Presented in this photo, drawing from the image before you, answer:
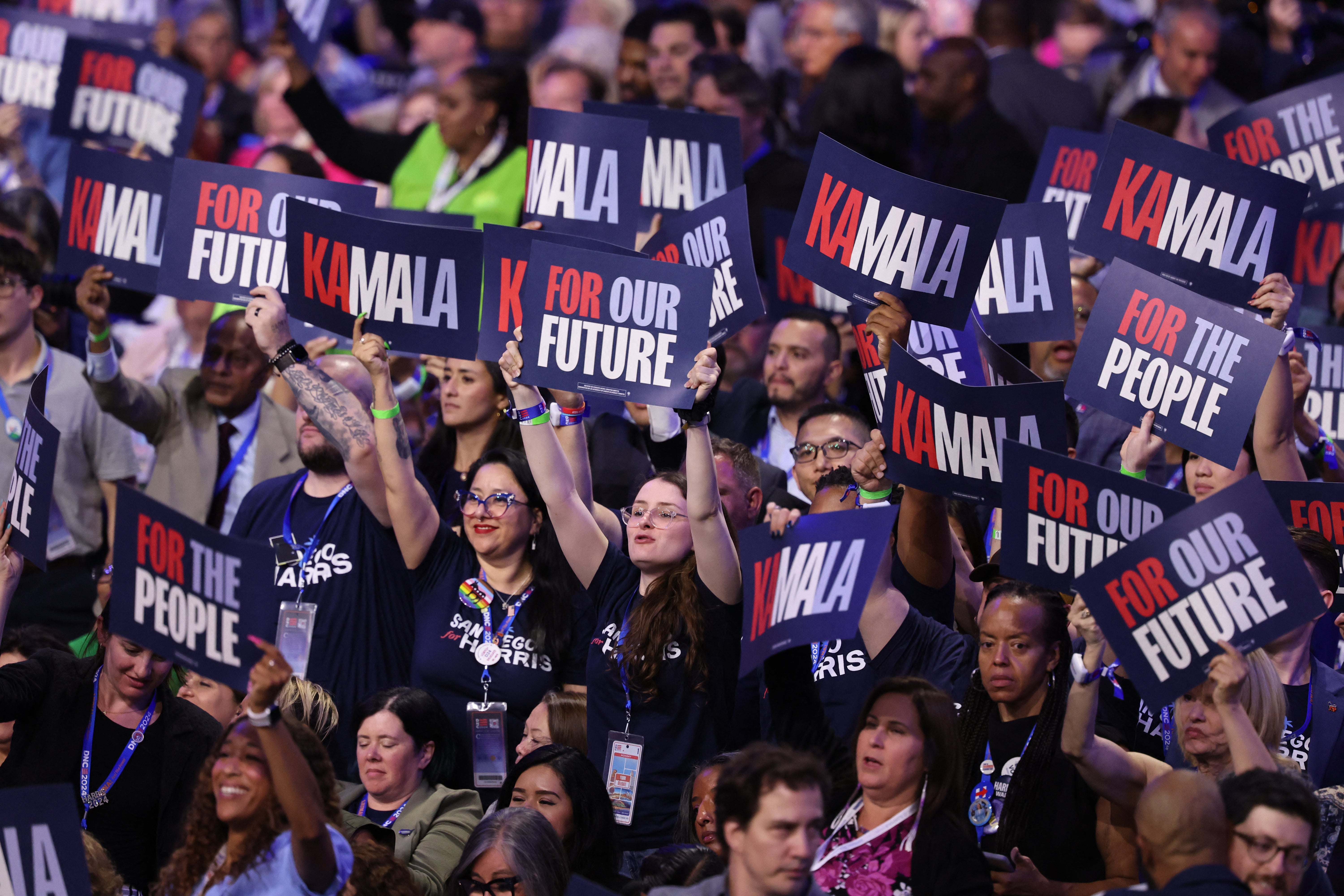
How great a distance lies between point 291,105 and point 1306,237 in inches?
209

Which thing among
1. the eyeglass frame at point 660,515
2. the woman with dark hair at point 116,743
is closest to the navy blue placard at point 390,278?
the eyeglass frame at point 660,515

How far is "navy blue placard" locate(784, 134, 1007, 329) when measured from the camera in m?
5.87

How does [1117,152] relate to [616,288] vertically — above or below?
above

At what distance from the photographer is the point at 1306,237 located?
321 inches

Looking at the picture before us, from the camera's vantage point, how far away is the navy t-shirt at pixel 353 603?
6250mm

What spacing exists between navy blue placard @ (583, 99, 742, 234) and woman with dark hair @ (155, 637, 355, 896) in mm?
3965

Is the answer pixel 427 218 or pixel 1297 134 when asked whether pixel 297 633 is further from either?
pixel 1297 134

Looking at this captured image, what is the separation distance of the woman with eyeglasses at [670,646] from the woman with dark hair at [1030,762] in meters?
0.85

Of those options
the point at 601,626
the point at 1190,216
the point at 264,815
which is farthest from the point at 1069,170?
the point at 264,815

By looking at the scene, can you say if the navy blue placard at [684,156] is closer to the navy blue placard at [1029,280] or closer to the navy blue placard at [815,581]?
the navy blue placard at [1029,280]

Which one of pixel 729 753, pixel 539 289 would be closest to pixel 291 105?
pixel 539 289

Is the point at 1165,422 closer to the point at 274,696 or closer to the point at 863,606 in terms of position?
the point at 863,606

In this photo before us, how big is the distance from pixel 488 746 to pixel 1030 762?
1.95m

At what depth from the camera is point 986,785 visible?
198 inches
